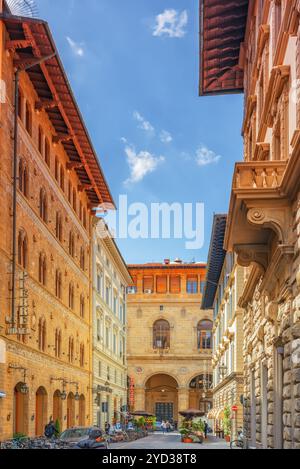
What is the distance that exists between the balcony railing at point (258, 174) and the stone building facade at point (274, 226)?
22mm

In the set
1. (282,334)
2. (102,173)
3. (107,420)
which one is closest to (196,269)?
(107,420)

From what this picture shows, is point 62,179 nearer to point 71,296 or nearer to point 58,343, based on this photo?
point 71,296

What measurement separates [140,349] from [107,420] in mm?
26880

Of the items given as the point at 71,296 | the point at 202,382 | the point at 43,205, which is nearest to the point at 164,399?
the point at 202,382

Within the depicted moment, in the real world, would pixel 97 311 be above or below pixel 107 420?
above

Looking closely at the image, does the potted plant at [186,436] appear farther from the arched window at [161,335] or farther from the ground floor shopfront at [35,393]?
the arched window at [161,335]

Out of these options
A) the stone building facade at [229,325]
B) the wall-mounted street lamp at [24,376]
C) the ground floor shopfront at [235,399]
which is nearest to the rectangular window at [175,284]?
the stone building facade at [229,325]

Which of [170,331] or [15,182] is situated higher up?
[15,182]

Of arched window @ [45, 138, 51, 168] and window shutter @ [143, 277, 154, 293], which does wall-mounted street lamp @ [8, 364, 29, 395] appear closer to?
arched window @ [45, 138, 51, 168]

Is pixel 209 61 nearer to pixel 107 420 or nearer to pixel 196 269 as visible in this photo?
pixel 107 420

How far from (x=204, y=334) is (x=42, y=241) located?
52027mm

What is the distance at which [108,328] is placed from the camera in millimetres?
62844

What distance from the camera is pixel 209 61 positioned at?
34469 millimetres
